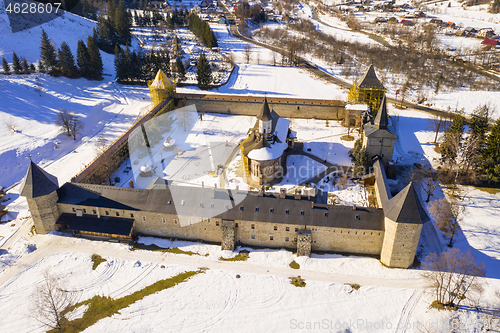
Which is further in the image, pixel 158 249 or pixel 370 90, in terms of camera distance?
pixel 370 90

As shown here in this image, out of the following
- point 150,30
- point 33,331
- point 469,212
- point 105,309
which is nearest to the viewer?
point 33,331

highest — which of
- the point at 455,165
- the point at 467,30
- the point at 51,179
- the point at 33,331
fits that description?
the point at 467,30

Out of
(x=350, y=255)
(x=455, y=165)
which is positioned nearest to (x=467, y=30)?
(x=455, y=165)

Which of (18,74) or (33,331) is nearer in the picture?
(33,331)

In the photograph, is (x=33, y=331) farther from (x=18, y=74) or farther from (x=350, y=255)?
(x=18, y=74)

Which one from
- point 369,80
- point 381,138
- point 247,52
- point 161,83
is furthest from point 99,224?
point 247,52

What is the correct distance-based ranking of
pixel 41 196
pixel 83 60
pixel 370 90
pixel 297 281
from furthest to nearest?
pixel 83 60 < pixel 370 90 < pixel 41 196 < pixel 297 281

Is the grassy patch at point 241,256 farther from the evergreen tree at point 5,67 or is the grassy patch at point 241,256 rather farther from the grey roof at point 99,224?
the evergreen tree at point 5,67

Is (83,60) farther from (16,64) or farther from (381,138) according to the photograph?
(381,138)
